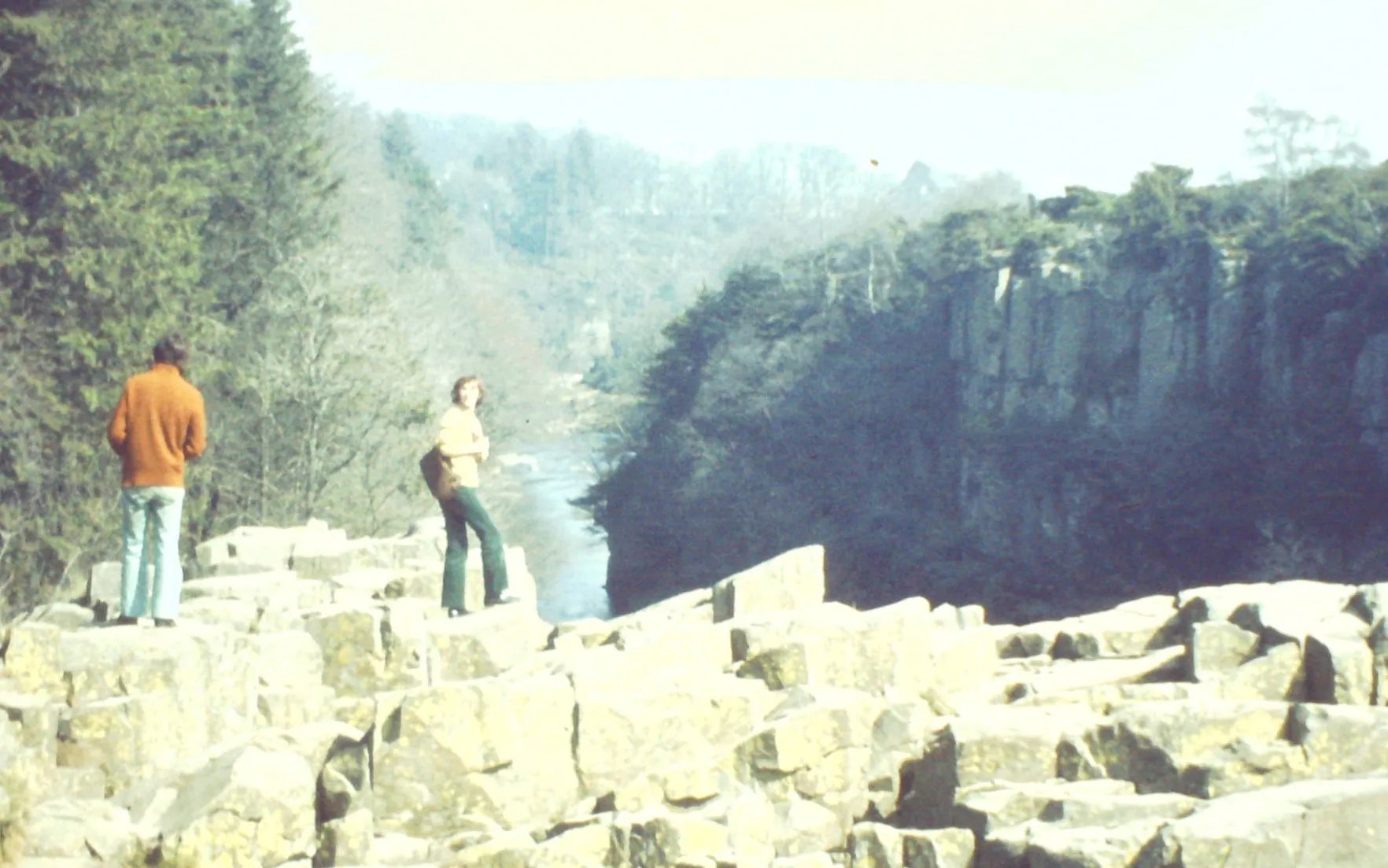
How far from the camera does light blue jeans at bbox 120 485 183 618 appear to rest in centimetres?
1066

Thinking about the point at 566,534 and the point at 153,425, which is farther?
the point at 566,534

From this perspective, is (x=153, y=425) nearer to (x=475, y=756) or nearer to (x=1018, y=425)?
(x=475, y=756)

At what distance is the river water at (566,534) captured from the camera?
52.6 m

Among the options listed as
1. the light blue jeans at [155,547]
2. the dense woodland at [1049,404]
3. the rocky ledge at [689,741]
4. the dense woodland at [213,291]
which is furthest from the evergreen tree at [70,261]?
the dense woodland at [1049,404]

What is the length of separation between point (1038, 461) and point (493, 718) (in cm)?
3833

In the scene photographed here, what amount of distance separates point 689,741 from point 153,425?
13.1 ft

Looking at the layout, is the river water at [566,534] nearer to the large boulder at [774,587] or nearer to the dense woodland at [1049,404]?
the dense woodland at [1049,404]

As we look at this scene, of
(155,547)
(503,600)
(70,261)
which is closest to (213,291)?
(70,261)

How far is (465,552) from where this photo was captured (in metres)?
13.0

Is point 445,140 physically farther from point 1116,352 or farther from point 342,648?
point 342,648

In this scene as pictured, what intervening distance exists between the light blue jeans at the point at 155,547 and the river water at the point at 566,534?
1281 inches

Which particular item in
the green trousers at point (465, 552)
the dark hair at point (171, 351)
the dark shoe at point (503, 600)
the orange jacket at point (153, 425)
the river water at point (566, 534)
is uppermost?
the dark hair at point (171, 351)

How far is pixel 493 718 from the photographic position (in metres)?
9.43

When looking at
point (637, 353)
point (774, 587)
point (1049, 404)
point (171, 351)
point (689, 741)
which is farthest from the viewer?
point (637, 353)
